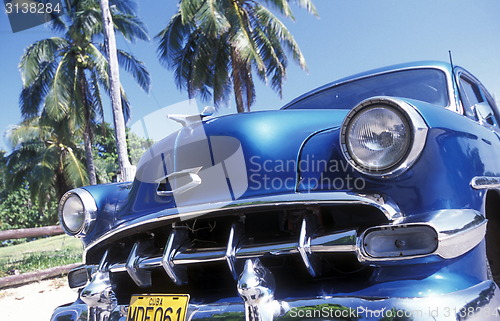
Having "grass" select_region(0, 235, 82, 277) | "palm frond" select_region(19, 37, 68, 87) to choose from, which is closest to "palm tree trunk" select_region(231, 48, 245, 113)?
"grass" select_region(0, 235, 82, 277)

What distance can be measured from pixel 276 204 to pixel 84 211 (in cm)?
137

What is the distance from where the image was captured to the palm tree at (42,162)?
18.8 m

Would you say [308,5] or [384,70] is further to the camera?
[308,5]

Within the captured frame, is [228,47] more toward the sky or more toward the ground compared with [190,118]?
more toward the sky

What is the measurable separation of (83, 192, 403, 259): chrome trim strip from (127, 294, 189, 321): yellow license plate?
0.34m

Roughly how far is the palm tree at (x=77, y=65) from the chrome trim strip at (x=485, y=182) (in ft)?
46.4

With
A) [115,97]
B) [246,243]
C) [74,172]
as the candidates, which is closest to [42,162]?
[74,172]

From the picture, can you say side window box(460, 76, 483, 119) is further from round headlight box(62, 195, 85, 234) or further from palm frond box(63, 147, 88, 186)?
palm frond box(63, 147, 88, 186)

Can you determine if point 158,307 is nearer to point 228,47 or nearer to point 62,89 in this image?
point 228,47

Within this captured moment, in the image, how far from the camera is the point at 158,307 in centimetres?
189

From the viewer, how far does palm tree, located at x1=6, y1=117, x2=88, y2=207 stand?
61.5 feet

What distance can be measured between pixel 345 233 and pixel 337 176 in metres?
0.26

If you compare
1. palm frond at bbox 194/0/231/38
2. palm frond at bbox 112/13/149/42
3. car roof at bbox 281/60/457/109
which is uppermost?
palm frond at bbox 112/13/149/42

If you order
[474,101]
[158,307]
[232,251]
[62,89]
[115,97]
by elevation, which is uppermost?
Result: [62,89]
